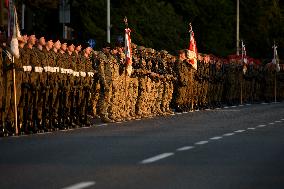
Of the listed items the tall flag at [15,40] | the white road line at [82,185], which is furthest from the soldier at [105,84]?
the white road line at [82,185]

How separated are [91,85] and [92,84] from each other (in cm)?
56

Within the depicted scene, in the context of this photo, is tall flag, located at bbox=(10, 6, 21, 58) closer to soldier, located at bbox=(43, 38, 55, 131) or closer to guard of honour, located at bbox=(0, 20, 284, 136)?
guard of honour, located at bbox=(0, 20, 284, 136)

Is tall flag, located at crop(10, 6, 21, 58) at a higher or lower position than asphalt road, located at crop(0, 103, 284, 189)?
higher

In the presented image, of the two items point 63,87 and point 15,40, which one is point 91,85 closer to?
point 63,87

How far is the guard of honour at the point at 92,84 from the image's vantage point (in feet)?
76.7

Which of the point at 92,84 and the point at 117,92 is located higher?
the point at 92,84

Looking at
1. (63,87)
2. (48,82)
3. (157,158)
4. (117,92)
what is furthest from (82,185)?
(117,92)

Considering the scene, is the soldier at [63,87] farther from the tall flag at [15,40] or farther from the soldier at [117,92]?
the soldier at [117,92]

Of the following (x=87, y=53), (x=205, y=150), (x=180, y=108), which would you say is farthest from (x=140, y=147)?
(x=180, y=108)

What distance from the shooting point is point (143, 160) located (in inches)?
632

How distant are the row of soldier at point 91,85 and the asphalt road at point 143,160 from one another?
85 centimetres

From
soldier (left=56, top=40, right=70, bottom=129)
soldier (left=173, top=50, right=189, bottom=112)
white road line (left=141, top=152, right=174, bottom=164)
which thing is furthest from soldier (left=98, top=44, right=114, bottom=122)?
white road line (left=141, top=152, right=174, bottom=164)

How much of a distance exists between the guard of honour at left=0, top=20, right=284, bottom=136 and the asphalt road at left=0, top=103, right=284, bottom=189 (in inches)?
34.1

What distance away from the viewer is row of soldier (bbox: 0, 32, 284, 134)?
2366 cm
